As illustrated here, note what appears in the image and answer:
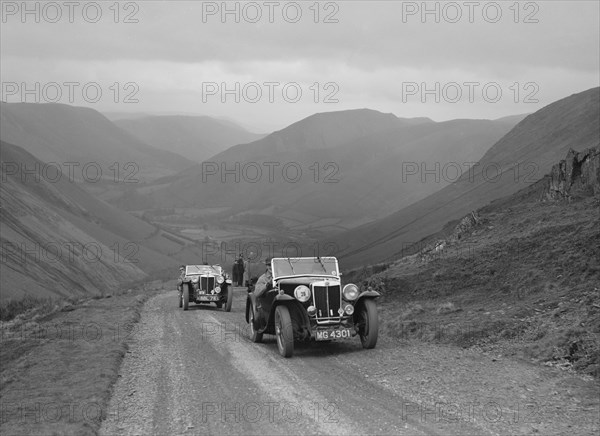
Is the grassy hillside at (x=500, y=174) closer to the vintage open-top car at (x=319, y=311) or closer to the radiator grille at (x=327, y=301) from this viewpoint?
the vintage open-top car at (x=319, y=311)

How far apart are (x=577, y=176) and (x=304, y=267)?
1569cm

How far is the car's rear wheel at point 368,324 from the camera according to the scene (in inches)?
556

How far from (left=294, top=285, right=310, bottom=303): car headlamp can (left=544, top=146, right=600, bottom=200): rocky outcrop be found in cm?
1459

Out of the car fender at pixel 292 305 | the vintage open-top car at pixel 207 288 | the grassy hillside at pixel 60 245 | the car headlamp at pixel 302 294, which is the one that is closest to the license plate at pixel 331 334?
the car fender at pixel 292 305

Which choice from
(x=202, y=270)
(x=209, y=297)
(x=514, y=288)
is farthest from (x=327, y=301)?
(x=202, y=270)

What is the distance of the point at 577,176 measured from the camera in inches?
1037

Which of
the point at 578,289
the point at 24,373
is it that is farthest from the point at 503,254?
the point at 24,373

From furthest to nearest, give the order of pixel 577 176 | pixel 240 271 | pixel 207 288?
pixel 240 271, pixel 207 288, pixel 577 176

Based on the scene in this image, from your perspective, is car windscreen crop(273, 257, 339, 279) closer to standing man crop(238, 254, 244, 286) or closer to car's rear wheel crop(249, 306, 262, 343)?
car's rear wheel crop(249, 306, 262, 343)

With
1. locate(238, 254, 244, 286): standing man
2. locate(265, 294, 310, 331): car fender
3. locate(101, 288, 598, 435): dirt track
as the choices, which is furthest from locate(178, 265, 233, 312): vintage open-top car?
locate(238, 254, 244, 286): standing man

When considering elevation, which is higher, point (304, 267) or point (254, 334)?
point (304, 267)

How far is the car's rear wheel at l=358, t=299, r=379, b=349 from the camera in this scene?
556 inches

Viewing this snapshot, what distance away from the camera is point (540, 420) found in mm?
8703

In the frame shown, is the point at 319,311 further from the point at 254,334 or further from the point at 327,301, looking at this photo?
the point at 254,334
